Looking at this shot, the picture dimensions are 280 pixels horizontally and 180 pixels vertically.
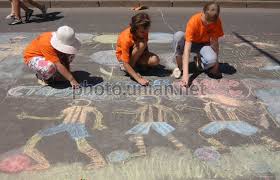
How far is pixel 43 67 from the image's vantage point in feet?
13.9

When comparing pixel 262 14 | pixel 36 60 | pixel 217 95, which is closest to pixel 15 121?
pixel 36 60

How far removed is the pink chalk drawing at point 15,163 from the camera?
2.93m

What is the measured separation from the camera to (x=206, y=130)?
351 centimetres

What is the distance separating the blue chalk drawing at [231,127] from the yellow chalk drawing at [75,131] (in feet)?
2.90

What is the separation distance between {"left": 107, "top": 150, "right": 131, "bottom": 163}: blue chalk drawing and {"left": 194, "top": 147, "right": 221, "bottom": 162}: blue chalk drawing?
52cm

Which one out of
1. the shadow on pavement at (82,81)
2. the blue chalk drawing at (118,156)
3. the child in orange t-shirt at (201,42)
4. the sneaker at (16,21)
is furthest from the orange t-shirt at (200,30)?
the sneaker at (16,21)

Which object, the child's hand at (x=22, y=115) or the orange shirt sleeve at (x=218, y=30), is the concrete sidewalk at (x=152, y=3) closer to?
the orange shirt sleeve at (x=218, y=30)

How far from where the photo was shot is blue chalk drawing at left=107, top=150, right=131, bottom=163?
305 centimetres

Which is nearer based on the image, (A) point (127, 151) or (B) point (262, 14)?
(A) point (127, 151)

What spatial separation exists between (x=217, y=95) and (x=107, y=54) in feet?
6.12

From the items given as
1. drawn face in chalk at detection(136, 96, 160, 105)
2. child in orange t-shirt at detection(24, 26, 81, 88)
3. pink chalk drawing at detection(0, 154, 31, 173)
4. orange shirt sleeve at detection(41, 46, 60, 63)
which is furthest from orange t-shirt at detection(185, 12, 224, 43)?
pink chalk drawing at detection(0, 154, 31, 173)

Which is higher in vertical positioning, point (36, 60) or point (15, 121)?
point (36, 60)

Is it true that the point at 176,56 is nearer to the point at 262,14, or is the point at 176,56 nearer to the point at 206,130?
the point at 206,130

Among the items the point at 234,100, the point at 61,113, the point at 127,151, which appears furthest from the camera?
the point at 234,100
